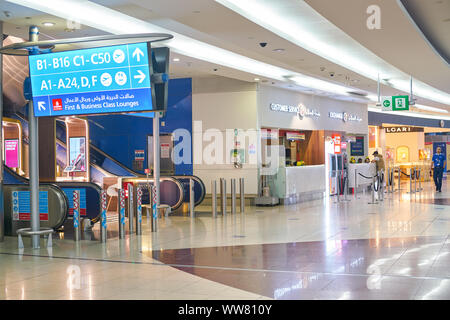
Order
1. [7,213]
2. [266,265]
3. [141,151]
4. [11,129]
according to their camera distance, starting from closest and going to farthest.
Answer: [266,265] < [7,213] < [11,129] < [141,151]

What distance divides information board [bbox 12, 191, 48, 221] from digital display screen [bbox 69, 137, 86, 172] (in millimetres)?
4089

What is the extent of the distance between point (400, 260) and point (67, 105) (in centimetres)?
484

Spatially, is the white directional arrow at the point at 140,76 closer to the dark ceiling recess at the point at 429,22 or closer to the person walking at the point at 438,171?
the dark ceiling recess at the point at 429,22

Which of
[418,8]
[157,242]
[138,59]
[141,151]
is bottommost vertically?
[157,242]

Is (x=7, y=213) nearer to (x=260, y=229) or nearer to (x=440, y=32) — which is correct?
(x=260, y=229)

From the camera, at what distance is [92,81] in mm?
7309

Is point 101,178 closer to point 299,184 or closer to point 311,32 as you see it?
point 299,184

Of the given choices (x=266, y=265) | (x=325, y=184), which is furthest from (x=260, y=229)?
(x=325, y=184)

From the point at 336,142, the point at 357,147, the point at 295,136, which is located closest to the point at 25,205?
the point at 295,136

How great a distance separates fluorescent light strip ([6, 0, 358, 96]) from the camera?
7.80 m

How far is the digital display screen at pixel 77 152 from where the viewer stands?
13.6 m

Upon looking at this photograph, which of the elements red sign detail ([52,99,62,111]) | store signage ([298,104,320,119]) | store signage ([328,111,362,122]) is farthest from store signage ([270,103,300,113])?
red sign detail ([52,99,62,111])

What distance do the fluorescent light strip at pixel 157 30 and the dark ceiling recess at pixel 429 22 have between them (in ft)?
12.4

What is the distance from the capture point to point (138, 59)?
274 inches
